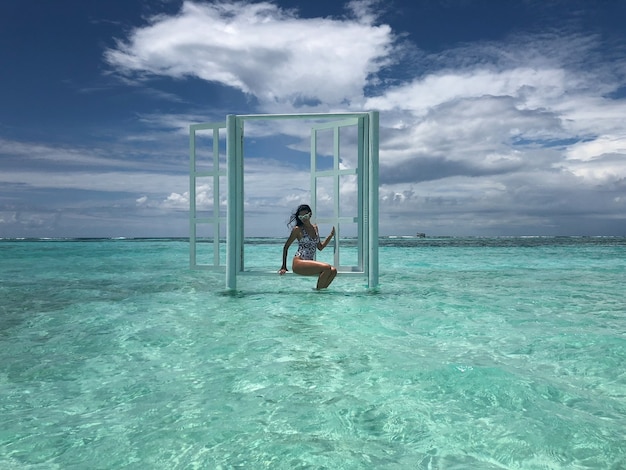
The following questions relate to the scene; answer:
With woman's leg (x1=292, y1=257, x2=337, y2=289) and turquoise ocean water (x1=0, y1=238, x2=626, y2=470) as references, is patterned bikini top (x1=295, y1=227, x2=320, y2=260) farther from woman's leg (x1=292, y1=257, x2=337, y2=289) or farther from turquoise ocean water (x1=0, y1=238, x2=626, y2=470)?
turquoise ocean water (x1=0, y1=238, x2=626, y2=470)

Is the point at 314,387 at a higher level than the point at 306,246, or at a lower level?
lower

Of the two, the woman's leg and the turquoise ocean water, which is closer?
the turquoise ocean water

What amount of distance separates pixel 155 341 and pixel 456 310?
3954mm

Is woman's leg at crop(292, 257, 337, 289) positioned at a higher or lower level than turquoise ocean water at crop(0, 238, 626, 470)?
higher

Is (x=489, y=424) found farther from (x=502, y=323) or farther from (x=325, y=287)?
(x=325, y=287)

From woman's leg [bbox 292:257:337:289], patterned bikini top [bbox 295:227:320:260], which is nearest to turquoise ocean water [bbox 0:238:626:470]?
woman's leg [bbox 292:257:337:289]

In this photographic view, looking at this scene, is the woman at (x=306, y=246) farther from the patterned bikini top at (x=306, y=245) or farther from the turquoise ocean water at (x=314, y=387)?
the turquoise ocean water at (x=314, y=387)

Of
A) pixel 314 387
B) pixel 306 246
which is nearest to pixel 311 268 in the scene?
pixel 306 246

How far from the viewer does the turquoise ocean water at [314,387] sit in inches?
93.3

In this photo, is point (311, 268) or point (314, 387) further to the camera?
point (311, 268)

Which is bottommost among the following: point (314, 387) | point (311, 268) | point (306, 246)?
point (314, 387)

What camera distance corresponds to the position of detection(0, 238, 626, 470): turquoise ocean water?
2.37 meters

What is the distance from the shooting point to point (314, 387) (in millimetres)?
3312

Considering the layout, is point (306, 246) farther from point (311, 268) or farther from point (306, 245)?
point (311, 268)
